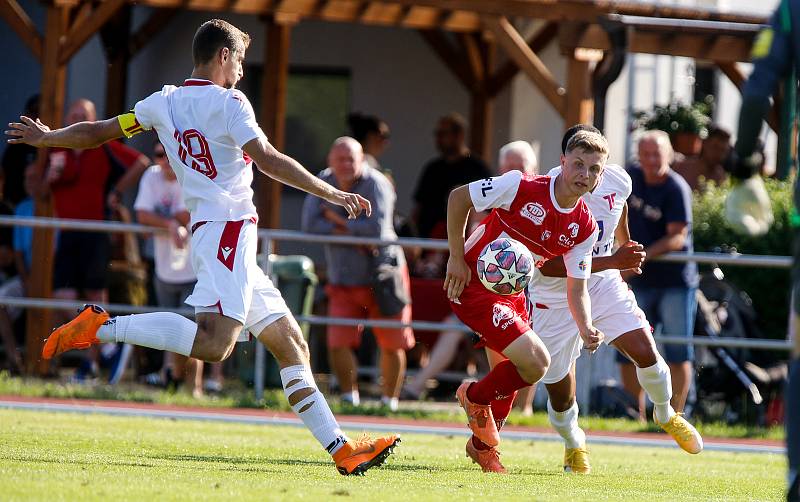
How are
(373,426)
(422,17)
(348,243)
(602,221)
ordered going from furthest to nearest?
(422,17), (348,243), (373,426), (602,221)

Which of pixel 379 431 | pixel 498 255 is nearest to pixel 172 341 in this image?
pixel 498 255

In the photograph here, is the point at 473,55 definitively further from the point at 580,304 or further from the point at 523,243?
the point at 580,304

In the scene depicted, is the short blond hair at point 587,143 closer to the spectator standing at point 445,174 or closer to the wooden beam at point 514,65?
the spectator standing at point 445,174

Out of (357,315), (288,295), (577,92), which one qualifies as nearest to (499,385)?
(357,315)

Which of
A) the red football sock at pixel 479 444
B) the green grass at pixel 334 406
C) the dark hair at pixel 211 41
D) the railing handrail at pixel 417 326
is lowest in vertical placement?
the green grass at pixel 334 406

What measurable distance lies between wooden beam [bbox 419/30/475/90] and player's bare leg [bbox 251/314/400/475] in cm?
1057

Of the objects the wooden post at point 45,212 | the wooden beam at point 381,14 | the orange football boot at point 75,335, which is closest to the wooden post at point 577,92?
the wooden beam at point 381,14

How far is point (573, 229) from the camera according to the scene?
738cm

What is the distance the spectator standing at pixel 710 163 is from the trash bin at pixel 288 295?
13.3 ft

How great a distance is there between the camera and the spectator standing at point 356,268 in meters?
11.6

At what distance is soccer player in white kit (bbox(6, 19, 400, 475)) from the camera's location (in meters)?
6.55

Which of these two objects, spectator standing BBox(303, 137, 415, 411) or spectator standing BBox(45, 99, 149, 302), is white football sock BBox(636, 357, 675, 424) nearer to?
spectator standing BBox(303, 137, 415, 411)

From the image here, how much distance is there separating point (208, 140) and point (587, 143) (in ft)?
6.31

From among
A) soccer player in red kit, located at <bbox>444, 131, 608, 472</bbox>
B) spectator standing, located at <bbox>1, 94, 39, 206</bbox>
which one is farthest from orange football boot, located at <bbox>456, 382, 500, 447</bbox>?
spectator standing, located at <bbox>1, 94, 39, 206</bbox>
